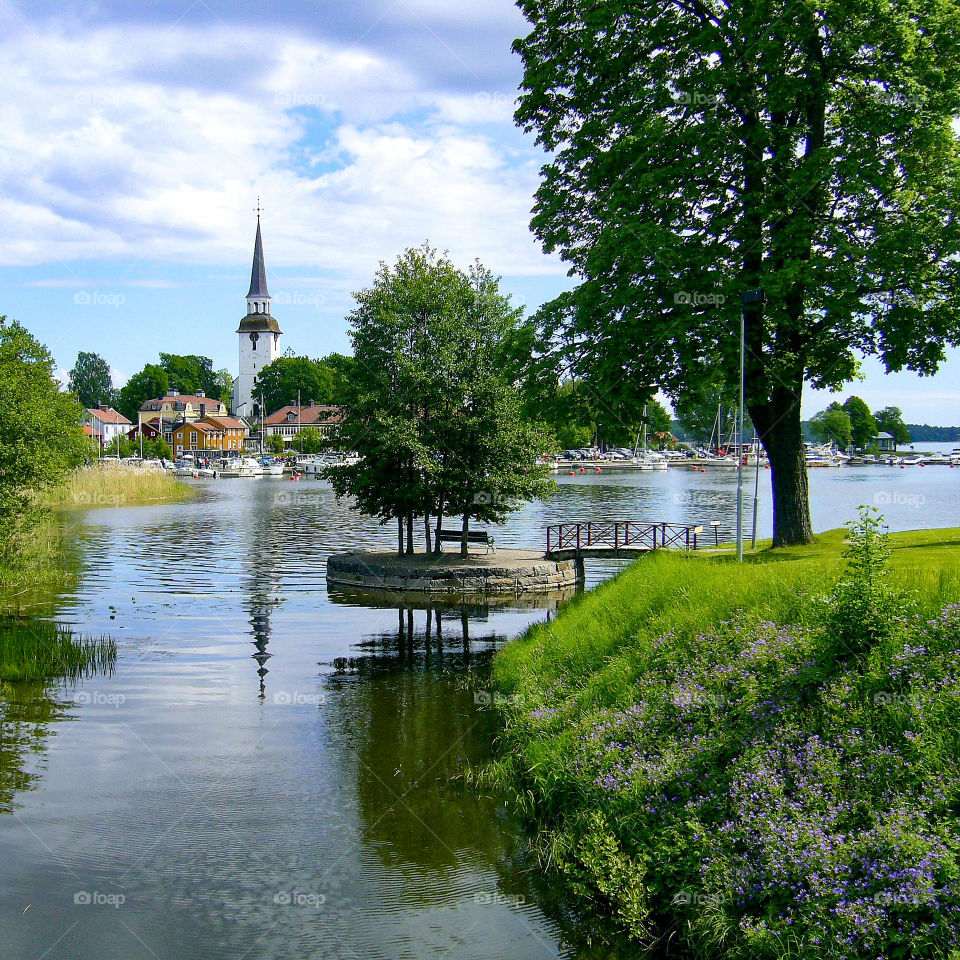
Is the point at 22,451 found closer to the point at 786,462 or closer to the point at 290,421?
the point at 786,462

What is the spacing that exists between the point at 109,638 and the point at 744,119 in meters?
21.2

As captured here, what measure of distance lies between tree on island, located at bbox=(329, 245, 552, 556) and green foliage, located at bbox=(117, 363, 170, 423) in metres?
161

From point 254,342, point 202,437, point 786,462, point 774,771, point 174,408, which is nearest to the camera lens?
point 774,771

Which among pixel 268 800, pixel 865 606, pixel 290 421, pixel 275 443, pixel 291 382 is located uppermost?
pixel 291 382

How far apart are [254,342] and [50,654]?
179 metres

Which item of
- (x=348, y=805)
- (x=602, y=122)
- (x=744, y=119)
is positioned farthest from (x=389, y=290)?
(x=348, y=805)

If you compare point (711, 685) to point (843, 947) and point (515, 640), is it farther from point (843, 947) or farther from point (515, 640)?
point (515, 640)

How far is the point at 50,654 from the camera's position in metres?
20.0

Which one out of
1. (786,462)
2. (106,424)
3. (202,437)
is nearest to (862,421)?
(202,437)

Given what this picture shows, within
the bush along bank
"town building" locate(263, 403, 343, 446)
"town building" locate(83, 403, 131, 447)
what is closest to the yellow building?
Result: "town building" locate(263, 403, 343, 446)

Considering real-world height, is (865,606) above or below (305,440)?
below

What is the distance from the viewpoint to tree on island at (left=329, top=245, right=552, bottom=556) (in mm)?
31297

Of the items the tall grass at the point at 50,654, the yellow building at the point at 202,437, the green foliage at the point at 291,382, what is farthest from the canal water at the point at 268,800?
the green foliage at the point at 291,382

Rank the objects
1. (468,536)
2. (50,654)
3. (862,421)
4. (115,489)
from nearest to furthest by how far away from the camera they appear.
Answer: (50,654) < (468,536) < (115,489) < (862,421)
